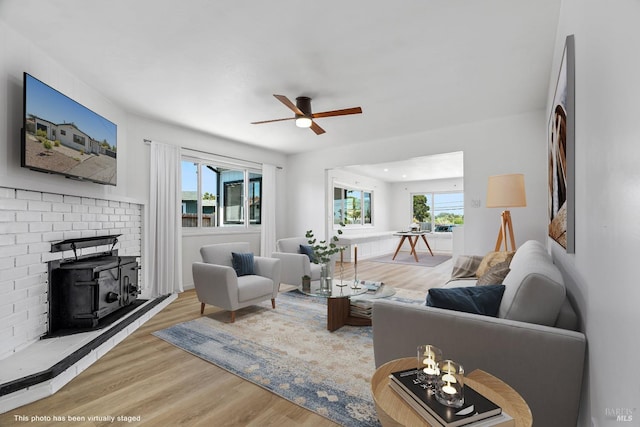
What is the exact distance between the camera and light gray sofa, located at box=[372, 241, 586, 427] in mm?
1202

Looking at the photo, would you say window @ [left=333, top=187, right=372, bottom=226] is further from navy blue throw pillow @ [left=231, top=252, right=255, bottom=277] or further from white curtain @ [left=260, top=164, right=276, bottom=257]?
navy blue throw pillow @ [left=231, top=252, right=255, bottom=277]

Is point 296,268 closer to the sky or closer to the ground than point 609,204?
closer to the ground

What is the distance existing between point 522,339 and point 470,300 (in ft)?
0.98

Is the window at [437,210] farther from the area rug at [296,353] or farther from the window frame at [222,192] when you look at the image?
the area rug at [296,353]

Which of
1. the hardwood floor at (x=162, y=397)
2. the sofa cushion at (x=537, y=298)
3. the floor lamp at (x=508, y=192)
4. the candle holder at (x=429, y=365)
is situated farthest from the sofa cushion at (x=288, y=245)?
the candle holder at (x=429, y=365)

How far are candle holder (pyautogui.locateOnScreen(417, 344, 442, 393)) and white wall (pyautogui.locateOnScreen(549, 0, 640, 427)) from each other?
1.51 ft

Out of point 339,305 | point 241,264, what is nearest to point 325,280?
point 339,305

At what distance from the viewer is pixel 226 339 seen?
274 centimetres

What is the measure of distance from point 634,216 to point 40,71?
3926mm

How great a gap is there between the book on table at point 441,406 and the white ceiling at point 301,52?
223cm

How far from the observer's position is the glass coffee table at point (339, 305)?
2959 millimetres

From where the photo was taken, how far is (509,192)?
3371mm

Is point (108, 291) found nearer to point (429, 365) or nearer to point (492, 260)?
point (429, 365)

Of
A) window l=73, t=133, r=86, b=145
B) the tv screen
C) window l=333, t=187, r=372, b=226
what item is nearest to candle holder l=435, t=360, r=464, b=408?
the tv screen
